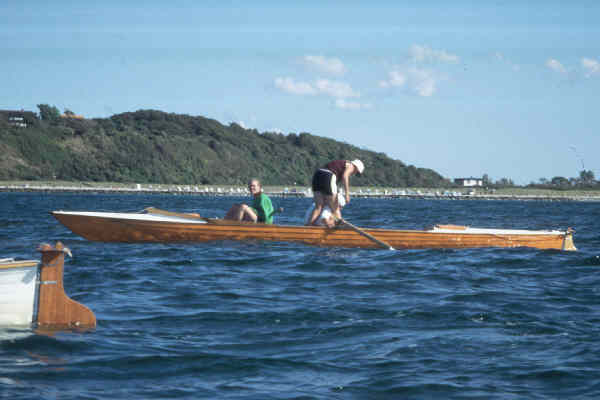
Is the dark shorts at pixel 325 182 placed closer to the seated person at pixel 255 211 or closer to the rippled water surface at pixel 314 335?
the seated person at pixel 255 211

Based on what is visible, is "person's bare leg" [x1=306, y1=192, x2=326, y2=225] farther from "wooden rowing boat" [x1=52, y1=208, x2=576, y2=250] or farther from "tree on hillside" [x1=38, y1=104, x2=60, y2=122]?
"tree on hillside" [x1=38, y1=104, x2=60, y2=122]

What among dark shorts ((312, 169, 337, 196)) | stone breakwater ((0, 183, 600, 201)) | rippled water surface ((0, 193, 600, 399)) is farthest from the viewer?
stone breakwater ((0, 183, 600, 201))

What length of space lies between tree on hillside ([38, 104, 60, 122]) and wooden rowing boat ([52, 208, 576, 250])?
440 feet

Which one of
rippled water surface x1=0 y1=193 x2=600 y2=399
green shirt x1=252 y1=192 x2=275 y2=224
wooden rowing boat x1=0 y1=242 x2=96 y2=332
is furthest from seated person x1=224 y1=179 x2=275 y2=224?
wooden rowing boat x1=0 y1=242 x2=96 y2=332

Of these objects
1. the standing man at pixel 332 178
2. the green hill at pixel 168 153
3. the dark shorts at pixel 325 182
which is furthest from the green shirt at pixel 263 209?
the green hill at pixel 168 153

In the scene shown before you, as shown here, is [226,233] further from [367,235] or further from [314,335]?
[314,335]

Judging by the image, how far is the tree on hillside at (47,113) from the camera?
143 m

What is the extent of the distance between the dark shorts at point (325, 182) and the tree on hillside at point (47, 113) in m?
137

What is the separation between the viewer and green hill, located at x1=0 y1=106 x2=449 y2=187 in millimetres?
118500

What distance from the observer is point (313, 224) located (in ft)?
51.8

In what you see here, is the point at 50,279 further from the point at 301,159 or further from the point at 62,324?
the point at 301,159

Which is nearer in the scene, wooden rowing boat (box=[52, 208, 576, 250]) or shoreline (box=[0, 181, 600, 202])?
wooden rowing boat (box=[52, 208, 576, 250])

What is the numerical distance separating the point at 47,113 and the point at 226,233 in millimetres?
137311

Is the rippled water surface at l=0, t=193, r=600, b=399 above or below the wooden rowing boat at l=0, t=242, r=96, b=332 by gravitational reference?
below
